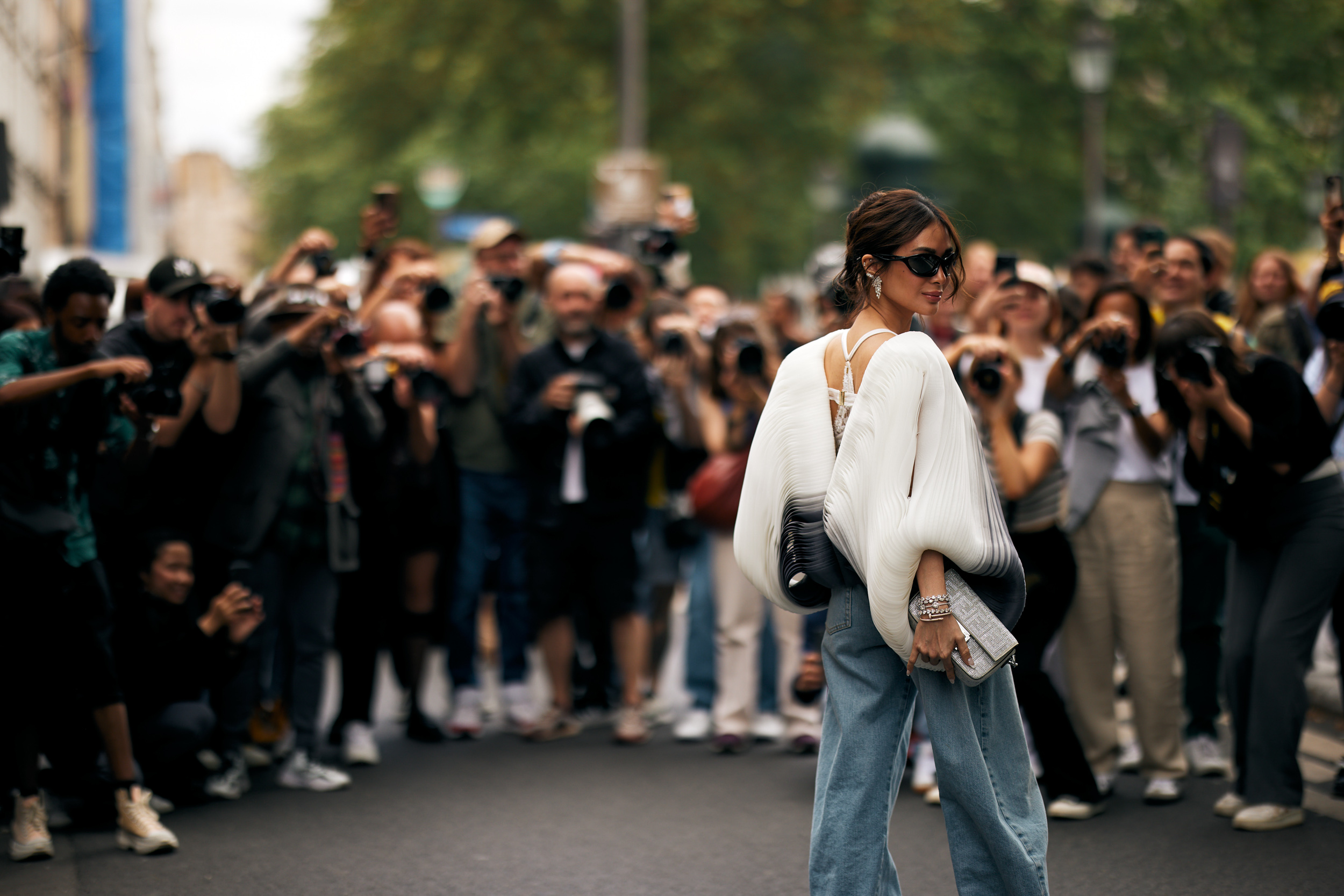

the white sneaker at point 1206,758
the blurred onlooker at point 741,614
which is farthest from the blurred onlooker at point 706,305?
the white sneaker at point 1206,758

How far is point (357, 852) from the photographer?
5535 mm

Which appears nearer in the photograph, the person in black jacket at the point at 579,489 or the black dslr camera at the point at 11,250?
the black dslr camera at the point at 11,250

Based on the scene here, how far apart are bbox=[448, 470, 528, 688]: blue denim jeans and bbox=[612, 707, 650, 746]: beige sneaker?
0.70m

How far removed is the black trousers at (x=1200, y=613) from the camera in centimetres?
670

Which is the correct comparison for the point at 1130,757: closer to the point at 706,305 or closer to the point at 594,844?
the point at 594,844

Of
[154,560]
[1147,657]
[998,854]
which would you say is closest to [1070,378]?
[1147,657]

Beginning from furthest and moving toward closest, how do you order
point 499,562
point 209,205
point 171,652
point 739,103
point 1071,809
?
point 209,205
point 739,103
point 499,562
point 171,652
point 1071,809

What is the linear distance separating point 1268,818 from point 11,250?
492 centimetres

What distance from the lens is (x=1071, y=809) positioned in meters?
5.89

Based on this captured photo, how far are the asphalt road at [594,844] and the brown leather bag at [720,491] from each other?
3.99 feet

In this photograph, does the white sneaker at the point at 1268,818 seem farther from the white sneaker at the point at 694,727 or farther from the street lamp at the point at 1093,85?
the street lamp at the point at 1093,85

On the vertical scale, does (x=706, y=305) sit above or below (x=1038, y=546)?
above

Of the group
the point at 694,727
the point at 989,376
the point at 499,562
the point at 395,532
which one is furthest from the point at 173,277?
the point at 989,376

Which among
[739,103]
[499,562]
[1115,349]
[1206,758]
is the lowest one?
[1206,758]
